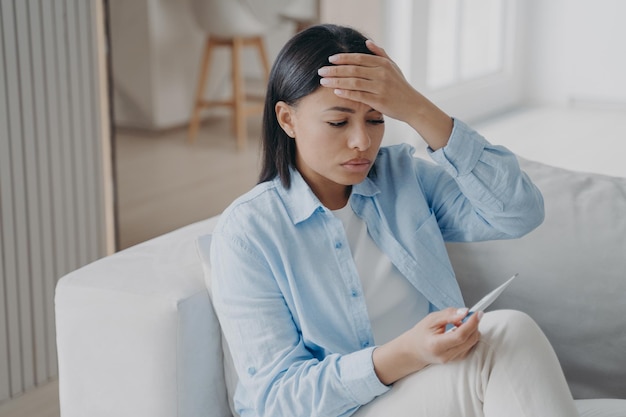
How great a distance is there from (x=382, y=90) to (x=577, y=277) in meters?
0.58

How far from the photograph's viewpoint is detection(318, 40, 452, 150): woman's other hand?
140 centimetres

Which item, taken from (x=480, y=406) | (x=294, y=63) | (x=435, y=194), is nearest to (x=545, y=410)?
(x=480, y=406)

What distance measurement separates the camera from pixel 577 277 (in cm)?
175

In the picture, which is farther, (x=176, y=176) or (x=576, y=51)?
(x=576, y=51)

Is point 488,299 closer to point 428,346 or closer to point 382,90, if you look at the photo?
point 428,346

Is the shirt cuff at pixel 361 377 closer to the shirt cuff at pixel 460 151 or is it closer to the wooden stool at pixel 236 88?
the shirt cuff at pixel 460 151

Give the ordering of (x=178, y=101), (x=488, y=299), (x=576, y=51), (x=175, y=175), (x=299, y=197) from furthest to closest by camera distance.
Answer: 1. (x=576, y=51)
2. (x=175, y=175)
3. (x=178, y=101)
4. (x=299, y=197)
5. (x=488, y=299)

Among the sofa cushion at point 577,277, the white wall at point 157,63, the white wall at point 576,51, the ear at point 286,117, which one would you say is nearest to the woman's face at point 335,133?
the ear at point 286,117

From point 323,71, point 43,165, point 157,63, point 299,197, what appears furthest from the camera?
point 157,63

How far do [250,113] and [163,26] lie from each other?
49 cm

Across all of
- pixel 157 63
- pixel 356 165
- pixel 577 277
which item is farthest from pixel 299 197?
pixel 157 63

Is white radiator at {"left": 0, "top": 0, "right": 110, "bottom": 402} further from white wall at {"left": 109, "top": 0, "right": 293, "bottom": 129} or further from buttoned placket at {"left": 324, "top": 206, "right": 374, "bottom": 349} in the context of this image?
buttoned placket at {"left": 324, "top": 206, "right": 374, "bottom": 349}

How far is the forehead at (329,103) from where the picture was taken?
1426 mm

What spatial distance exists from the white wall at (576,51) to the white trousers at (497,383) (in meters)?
3.71
